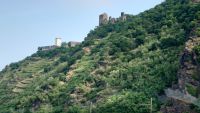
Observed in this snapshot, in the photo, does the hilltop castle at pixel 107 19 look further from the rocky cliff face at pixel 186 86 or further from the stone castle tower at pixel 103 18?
the rocky cliff face at pixel 186 86

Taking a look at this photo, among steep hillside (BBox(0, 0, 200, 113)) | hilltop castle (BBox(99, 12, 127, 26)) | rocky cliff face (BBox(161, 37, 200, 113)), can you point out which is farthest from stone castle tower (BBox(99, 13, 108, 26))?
rocky cliff face (BBox(161, 37, 200, 113))

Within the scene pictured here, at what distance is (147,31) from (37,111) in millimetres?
23848

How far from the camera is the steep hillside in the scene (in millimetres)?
56344

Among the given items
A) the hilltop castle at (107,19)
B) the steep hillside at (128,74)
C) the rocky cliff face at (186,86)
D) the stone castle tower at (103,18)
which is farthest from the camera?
the stone castle tower at (103,18)

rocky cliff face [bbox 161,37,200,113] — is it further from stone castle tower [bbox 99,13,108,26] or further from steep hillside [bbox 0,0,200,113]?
stone castle tower [bbox 99,13,108,26]

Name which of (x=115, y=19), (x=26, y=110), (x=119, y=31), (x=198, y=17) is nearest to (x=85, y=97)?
(x=26, y=110)

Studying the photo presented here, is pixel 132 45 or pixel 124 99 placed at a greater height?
pixel 132 45

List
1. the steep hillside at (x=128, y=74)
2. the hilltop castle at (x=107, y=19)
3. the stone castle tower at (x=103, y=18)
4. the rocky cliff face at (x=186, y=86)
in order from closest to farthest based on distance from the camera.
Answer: the rocky cliff face at (x=186, y=86) < the steep hillside at (x=128, y=74) < the hilltop castle at (x=107, y=19) < the stone castle tower at (x=103, y=18)

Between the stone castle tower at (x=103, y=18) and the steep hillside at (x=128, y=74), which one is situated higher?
the stone castle tower at (x=103, y=18)

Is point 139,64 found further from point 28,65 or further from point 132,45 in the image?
point 28,65

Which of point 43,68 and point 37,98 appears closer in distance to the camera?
point 37,98

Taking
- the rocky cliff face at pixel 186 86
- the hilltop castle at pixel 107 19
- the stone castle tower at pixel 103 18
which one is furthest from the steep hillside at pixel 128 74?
the stone castle tower at pixel 103 18

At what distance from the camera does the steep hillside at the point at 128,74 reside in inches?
2218

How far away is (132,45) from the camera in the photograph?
270 feet
